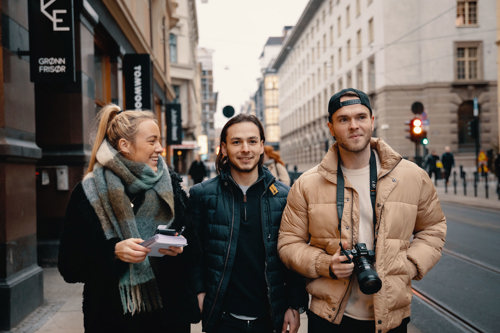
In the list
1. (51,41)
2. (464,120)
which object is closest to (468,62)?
(464,120)

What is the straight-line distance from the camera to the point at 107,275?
7.56ft

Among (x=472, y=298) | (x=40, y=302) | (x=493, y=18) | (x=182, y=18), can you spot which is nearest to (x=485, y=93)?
(x=493, y=18)

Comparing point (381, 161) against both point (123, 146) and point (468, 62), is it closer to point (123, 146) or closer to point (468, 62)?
point (123, 146)

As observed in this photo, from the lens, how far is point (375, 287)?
209cm

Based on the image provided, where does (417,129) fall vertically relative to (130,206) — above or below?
above

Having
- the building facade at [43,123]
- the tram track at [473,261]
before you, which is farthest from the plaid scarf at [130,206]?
the tram track at [473,261]

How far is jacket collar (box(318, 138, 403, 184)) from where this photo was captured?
2.49m

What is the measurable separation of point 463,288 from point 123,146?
5124 mm

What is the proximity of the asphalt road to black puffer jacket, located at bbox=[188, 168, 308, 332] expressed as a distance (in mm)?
2454

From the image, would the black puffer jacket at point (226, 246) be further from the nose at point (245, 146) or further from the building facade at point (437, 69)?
the building facade at point (437, 69)

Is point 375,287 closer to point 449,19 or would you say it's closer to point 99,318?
point 99,318

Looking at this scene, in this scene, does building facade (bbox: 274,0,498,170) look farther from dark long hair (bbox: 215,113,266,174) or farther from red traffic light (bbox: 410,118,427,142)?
dark long hair (bbox: 215,113,266,174)

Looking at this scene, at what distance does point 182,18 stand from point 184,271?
35.2 m

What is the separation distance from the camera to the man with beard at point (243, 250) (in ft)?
8.58
